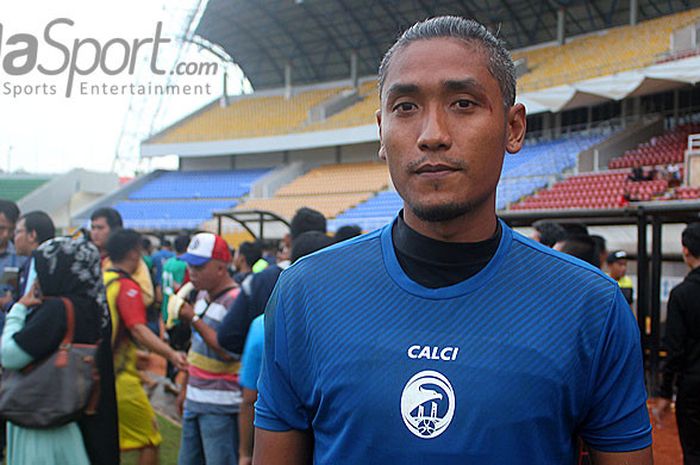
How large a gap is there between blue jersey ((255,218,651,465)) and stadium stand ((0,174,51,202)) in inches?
1461

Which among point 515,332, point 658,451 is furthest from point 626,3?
point 515,332

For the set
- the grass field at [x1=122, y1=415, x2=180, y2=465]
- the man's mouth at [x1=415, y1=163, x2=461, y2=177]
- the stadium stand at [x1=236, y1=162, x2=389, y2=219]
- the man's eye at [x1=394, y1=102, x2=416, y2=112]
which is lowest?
the grass field at [x1=122, y1=415, x2=180, y2=465]

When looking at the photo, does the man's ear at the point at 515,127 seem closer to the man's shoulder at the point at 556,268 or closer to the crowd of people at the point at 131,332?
the man's shoulder at the point at 556,268

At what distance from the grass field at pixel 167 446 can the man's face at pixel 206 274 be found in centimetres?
239

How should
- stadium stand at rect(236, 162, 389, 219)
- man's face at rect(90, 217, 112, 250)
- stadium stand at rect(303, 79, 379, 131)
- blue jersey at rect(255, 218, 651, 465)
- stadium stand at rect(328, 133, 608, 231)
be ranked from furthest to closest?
1. stadium stand at rect(303, 79, 379, 131)
2. stadium stand at rect(236, 162, 389, 219)
3. stadium stand at rect(328, 133, 608, 231)
4. man's face at rect(90, 217, 112, 250)
5. blue jersey at rect(255, 218, 651, 465)

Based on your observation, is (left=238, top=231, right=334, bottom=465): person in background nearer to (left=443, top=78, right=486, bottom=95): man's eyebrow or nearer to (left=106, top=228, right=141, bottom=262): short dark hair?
(left=106, top=228, right=141, bottom=262): short dark hair

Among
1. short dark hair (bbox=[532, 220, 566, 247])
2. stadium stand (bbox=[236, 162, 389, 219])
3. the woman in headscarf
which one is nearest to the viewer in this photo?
the woman in headscarf

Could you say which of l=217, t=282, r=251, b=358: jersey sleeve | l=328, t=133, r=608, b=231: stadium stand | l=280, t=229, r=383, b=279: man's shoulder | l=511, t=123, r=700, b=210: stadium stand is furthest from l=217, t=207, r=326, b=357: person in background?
l=328, t=133, r=608, b=231: stadium stand

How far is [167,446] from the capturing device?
21.6 feet

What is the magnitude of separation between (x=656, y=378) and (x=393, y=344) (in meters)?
7.97

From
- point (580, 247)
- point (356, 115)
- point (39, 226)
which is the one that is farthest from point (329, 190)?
point (580, 247)

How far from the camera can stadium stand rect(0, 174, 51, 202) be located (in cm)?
3497

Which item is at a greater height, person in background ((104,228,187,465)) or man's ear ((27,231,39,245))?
man's ear ((27,231,39,245))

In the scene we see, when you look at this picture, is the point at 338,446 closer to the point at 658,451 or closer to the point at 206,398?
the point at 206,398
